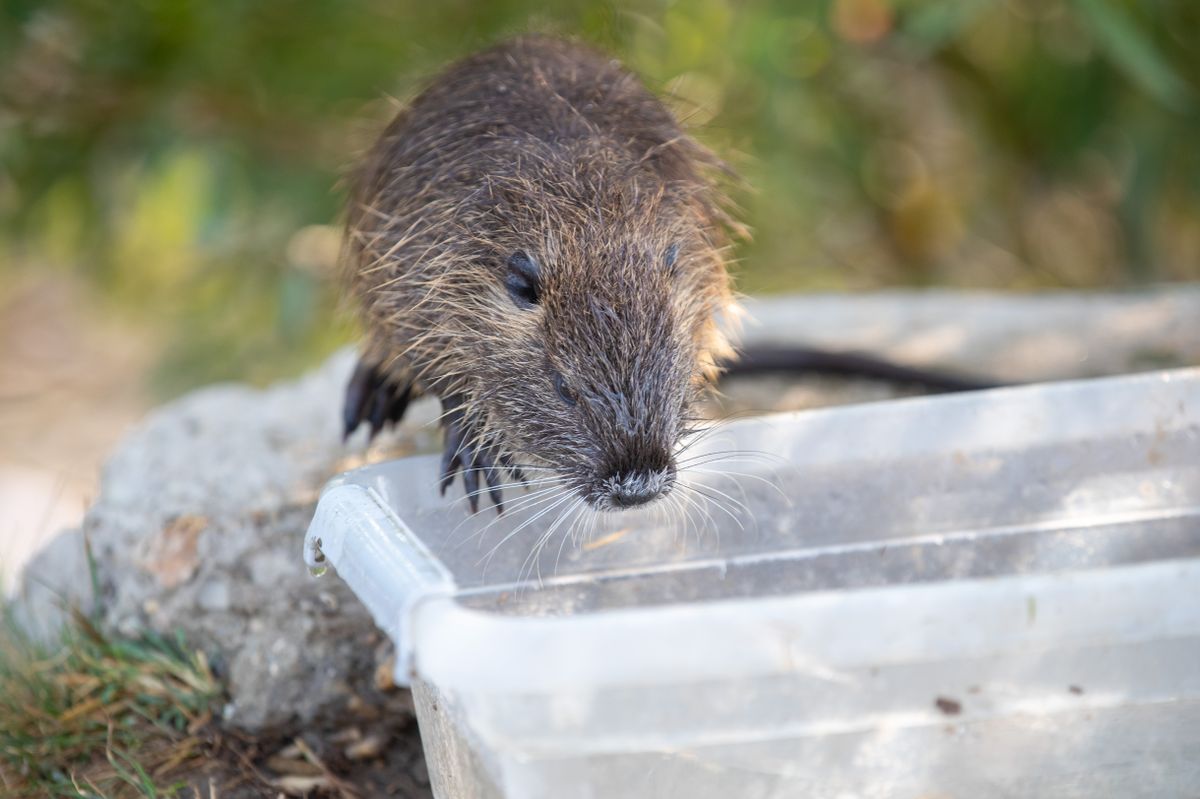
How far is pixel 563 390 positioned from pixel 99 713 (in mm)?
859

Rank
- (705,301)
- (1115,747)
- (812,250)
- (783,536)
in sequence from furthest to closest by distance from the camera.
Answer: (812,250)
(705,301)
(783,536)
(1115,747)

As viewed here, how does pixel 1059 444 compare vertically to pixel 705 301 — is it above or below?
below

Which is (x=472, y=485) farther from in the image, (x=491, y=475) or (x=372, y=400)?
(x=372, y=400)

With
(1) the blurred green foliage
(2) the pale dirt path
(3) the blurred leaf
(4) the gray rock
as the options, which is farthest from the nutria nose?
(2) the pale dirt path

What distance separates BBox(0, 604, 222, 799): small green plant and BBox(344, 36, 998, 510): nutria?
54cm

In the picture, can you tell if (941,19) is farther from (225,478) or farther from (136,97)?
(136,97)

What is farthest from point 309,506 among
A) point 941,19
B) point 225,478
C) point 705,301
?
point 941,19

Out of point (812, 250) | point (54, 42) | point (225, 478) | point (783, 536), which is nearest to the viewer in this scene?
point (783, 536)

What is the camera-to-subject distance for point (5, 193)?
4.14 metres

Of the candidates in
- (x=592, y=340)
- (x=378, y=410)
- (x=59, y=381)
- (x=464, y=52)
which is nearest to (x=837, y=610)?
(x=592, y=340)

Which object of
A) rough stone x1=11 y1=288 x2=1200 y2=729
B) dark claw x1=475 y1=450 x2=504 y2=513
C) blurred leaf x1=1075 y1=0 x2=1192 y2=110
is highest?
blurred leaf x1=1075 y1=0 x2=1192 y2=110

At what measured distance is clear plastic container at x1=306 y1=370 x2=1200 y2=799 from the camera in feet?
4.31

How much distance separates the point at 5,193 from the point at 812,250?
2.76m

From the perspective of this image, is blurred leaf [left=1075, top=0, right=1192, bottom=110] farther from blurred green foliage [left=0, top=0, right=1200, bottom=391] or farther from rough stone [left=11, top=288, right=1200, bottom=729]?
rough stone [left=11, top=288, right=1200, bottom=729]
